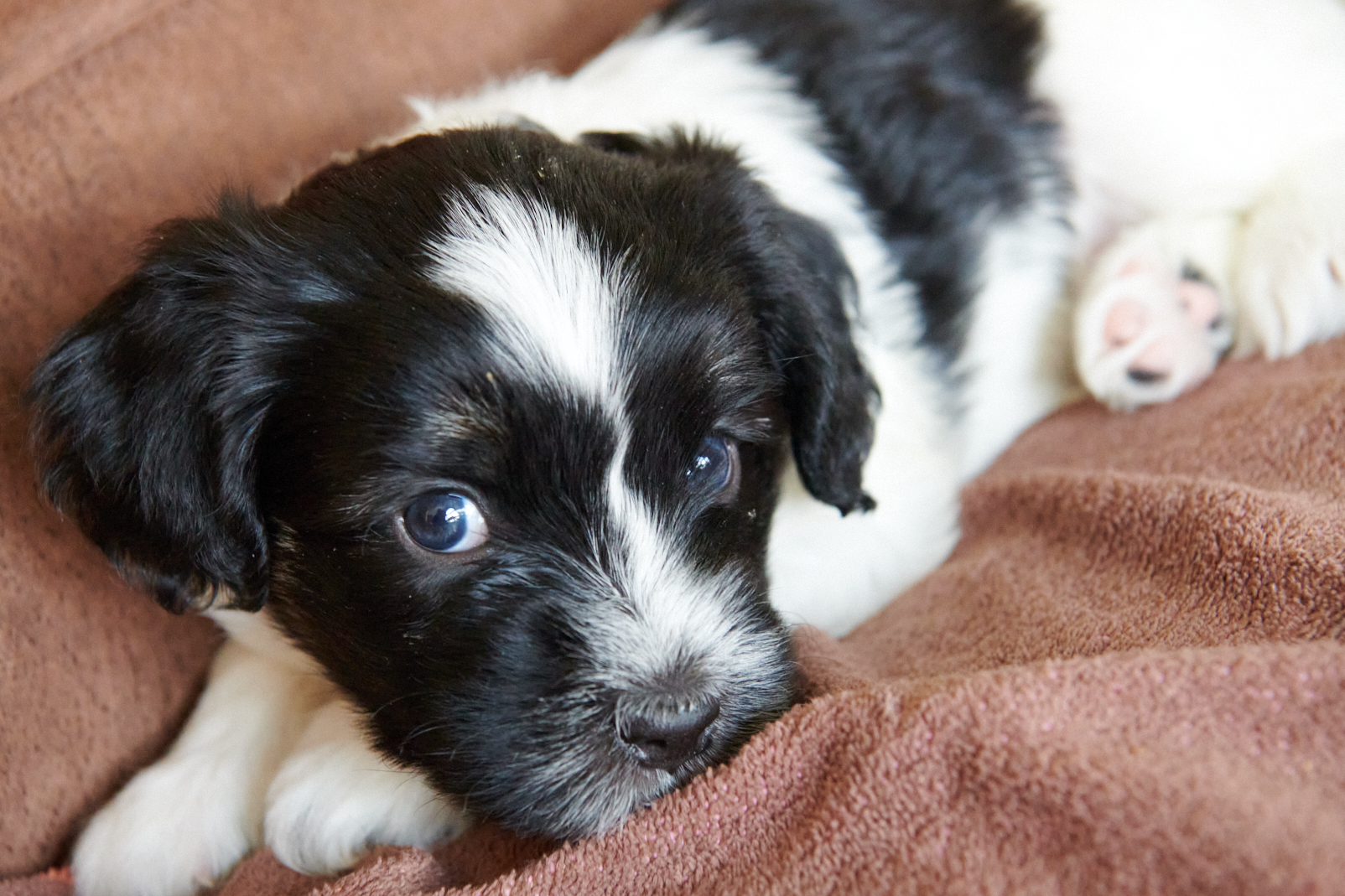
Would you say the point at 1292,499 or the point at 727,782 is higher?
the point at 727,782

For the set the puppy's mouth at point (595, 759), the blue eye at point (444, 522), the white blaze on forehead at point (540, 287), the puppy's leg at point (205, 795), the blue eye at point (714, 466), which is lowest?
the puppy's leg at point (205, 795)

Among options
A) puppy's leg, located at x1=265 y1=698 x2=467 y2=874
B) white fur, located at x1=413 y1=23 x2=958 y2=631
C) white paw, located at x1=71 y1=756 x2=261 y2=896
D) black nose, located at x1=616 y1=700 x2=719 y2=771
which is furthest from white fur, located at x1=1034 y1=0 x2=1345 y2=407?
white paw, located at x1=71 y1=756 x2=261 y2=896

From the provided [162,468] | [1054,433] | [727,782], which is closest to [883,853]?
[727,782]

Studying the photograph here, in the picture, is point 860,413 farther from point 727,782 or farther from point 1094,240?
point 1094,240

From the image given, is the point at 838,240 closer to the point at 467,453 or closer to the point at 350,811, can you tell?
the point at 467,453

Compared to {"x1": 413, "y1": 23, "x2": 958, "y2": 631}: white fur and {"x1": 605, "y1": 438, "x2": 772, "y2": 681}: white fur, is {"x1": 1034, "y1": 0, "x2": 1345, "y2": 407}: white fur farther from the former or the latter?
{"x1": 605, "y1": 438, "x2": 772, "y2": 681}: white fur

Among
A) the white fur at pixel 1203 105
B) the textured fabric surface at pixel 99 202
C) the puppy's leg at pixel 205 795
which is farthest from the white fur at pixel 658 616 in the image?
the white fur at pixel 1203 105

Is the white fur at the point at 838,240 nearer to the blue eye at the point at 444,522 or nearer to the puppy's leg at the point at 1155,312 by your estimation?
the puppy's leg at the point at 1155,312
